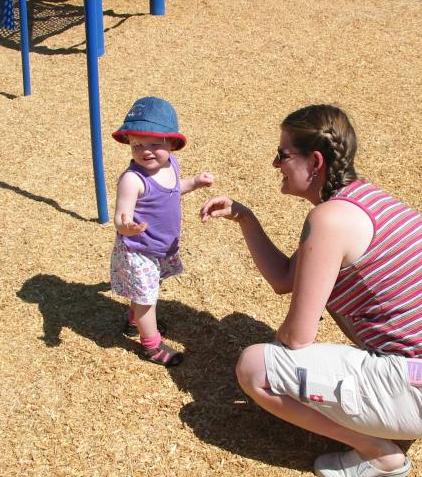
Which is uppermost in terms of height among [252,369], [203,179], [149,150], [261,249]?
[149,150]

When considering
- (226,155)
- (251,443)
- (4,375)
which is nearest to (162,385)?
(251,443)

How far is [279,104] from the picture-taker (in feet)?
18.8

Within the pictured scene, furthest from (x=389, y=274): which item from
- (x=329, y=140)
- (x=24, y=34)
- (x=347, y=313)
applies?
(x=24, y=34)

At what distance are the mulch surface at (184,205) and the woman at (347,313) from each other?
339 millimetres

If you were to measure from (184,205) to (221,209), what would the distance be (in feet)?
5.64

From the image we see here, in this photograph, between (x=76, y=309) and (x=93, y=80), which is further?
(x=93, y=80)

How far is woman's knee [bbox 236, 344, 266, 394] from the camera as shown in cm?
237

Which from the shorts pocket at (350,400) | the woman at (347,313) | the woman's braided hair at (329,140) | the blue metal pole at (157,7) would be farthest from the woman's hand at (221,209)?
the blue metal pole at (157,7)

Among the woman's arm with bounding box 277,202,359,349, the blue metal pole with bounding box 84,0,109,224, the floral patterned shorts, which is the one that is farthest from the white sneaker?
the blue metal pole with bounding box 84,0,109,224

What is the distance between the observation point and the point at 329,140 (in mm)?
2256

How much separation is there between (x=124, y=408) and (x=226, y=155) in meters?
2.63

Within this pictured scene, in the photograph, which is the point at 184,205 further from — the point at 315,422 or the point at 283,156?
the point at 315,422

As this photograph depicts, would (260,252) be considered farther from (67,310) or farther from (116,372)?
(67,310)

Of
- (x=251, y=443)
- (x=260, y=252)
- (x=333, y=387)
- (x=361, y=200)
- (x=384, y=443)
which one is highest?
(x=361, y=200)
